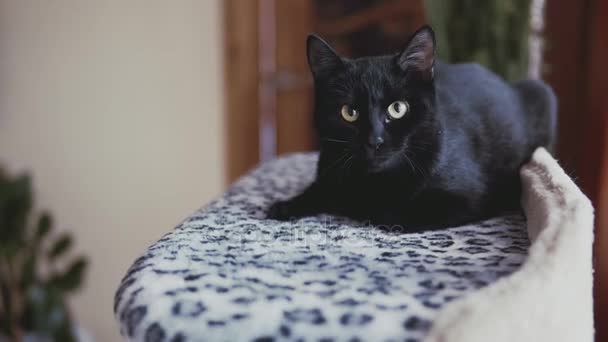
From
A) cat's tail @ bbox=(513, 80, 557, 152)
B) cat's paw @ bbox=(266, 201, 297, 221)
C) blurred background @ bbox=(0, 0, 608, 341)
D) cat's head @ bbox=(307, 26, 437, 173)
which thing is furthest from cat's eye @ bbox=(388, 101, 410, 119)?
blurred background @ bbox=(0, 0, 608, 341)

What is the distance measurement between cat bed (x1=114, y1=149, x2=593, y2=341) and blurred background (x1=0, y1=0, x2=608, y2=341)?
4.11ft

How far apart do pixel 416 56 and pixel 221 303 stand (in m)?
0.48

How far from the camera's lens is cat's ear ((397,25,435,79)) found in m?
0.82

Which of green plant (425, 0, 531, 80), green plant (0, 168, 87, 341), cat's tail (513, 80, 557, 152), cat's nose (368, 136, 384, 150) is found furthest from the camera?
green plant (425, 0, 531, 80)

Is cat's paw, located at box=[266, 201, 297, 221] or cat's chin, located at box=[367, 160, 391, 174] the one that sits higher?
cat's chin, located at box=[367, 160, 391, 174]

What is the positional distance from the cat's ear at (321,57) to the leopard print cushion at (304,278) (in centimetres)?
24

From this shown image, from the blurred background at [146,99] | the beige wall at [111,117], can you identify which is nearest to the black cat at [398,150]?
the blurred background at [146,99]

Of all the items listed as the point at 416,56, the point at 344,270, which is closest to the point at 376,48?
Answer: the point at 416,56

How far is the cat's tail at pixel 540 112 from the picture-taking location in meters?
1.18

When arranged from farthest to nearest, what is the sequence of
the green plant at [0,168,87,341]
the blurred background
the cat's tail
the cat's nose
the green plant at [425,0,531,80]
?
the blurred background → the green plant at [425,0,531,80] → the cat's tail → the cat's nose → the green plant at [0,168,87,341]

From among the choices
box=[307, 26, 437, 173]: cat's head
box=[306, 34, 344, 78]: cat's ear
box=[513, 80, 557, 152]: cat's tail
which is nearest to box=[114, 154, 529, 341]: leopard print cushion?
box=[307, 26, 437, 173]: cat's head

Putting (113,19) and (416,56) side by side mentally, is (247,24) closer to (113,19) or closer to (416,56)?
(113,19)

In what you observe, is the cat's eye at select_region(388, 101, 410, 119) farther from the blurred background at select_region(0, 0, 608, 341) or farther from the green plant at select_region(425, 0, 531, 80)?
the blurred background at select_region(0, 0, 608, 341)

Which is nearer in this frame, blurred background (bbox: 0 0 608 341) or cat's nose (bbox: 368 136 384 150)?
cat's nose (bbox: 368 136 384 150)
